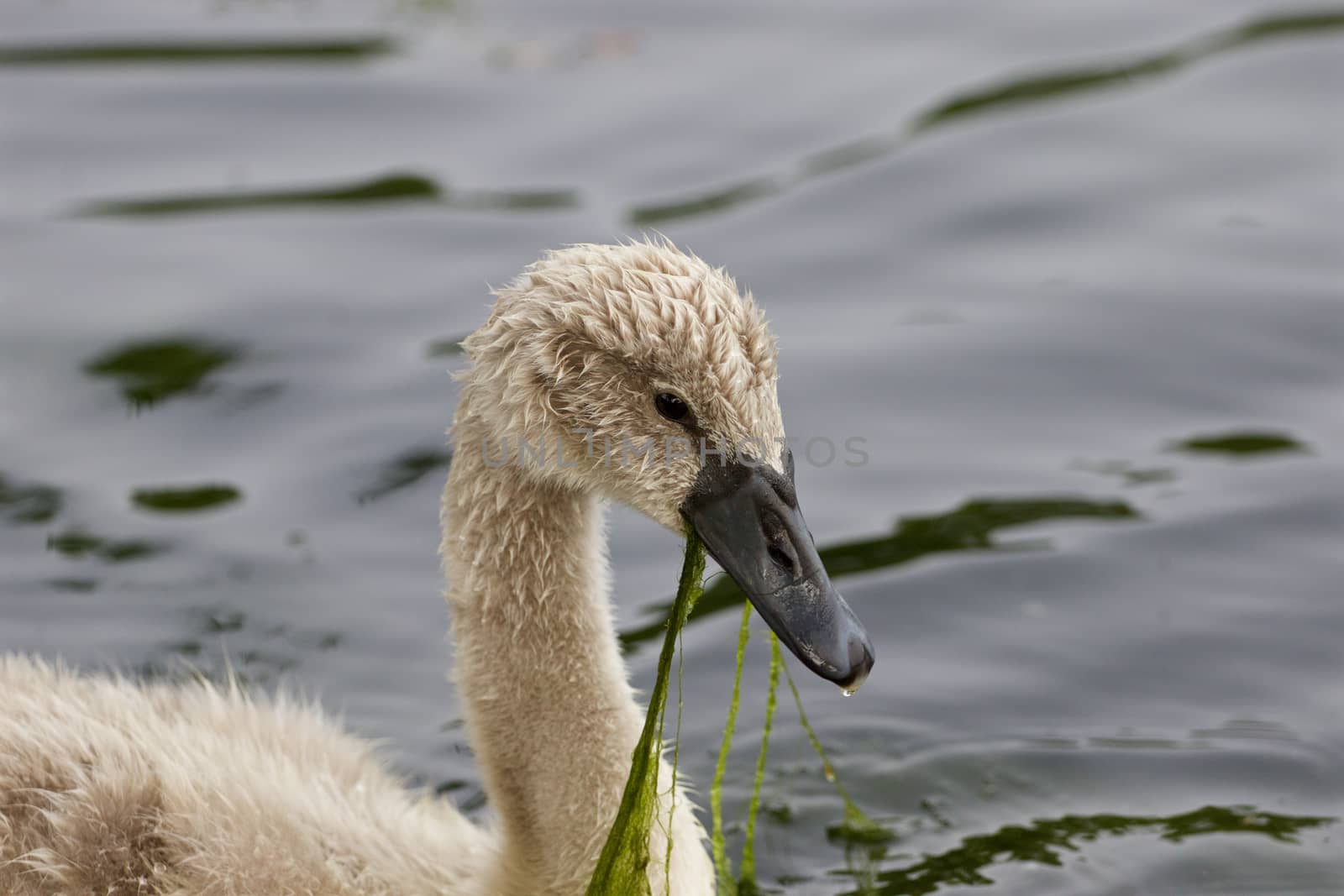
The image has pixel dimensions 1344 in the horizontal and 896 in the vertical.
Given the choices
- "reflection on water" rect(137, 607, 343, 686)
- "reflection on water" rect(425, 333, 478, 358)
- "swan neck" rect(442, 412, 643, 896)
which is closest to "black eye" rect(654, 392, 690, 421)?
"swan neck" rect(442, 412, 643, 896)

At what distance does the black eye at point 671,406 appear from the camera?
4.73 meters

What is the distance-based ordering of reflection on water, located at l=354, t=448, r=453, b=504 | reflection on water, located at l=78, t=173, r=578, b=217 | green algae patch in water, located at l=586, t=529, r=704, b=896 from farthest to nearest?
reflection on water, located at l=78, t=173, r=578, b=217
reflection on water, located at l=354, t=448, r=453, b=504
green algae patch in water, located at l=586, t=529, r=704, b=896

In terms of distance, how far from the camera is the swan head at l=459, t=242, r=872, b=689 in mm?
4648

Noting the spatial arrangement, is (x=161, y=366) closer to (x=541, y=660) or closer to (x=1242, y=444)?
(x=541, y=660)

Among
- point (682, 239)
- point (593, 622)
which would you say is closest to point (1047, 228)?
point (682, 239)

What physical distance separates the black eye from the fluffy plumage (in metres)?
0.02

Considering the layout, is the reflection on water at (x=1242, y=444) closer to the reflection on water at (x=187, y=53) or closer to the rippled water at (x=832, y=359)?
the rippled water at (x=832, y=359)

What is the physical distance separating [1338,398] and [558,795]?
4567 mm

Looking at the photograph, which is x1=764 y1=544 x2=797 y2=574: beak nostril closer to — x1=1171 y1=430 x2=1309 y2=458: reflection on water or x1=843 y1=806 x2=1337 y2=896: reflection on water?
x1=843 y1=806 x2=1337 y2=896: reflection on water

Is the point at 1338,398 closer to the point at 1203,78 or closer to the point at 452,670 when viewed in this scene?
the point at 1203,78

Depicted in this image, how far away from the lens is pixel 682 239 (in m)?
9.30

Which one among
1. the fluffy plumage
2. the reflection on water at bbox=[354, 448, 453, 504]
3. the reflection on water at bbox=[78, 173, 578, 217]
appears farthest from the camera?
the reflection on water at bbox=[78, 173, 578, 217]

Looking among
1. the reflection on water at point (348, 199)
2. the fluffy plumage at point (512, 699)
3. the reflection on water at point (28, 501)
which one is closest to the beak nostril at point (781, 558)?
the fluffy plumage at point (512, 699)

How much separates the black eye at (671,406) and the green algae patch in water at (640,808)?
13.0 inches
